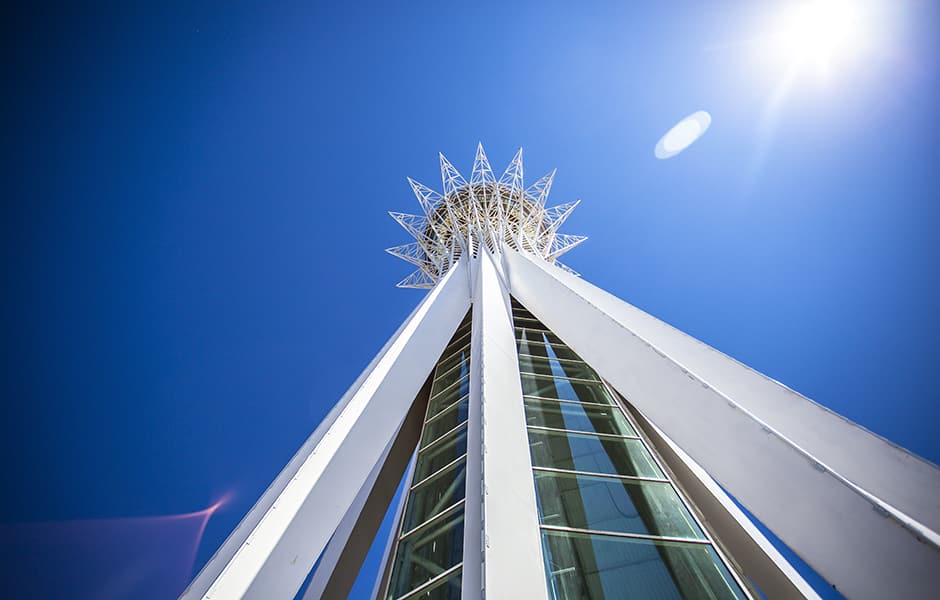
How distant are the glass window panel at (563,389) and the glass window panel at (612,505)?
245 cm

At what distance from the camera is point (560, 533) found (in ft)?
16.4

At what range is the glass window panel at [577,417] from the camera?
7414 mm

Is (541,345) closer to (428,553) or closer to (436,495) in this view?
(436,495)

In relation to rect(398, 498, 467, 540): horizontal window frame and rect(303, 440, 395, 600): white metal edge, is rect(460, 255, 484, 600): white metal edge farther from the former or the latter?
rect(303, 440, 395, 600): white metal edge

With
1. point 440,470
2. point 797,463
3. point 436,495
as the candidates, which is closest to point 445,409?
point 440,470

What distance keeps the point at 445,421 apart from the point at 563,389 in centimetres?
285

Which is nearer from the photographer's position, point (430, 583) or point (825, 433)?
point (825, 433)

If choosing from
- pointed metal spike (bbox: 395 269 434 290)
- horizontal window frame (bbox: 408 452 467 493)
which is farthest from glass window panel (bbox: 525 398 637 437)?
pointed metal spike (bbox: 395 269 434 290)

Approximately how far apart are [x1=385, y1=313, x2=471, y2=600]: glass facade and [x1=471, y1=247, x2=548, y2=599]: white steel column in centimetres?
93

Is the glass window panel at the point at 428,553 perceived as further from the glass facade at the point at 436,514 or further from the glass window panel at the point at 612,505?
the glass window panel at the point at 612,505

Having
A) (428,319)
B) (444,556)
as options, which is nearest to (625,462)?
(444,556)

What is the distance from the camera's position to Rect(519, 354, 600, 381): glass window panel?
9.47m

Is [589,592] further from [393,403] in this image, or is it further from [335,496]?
[393,403]

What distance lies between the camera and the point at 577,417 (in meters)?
7.71
